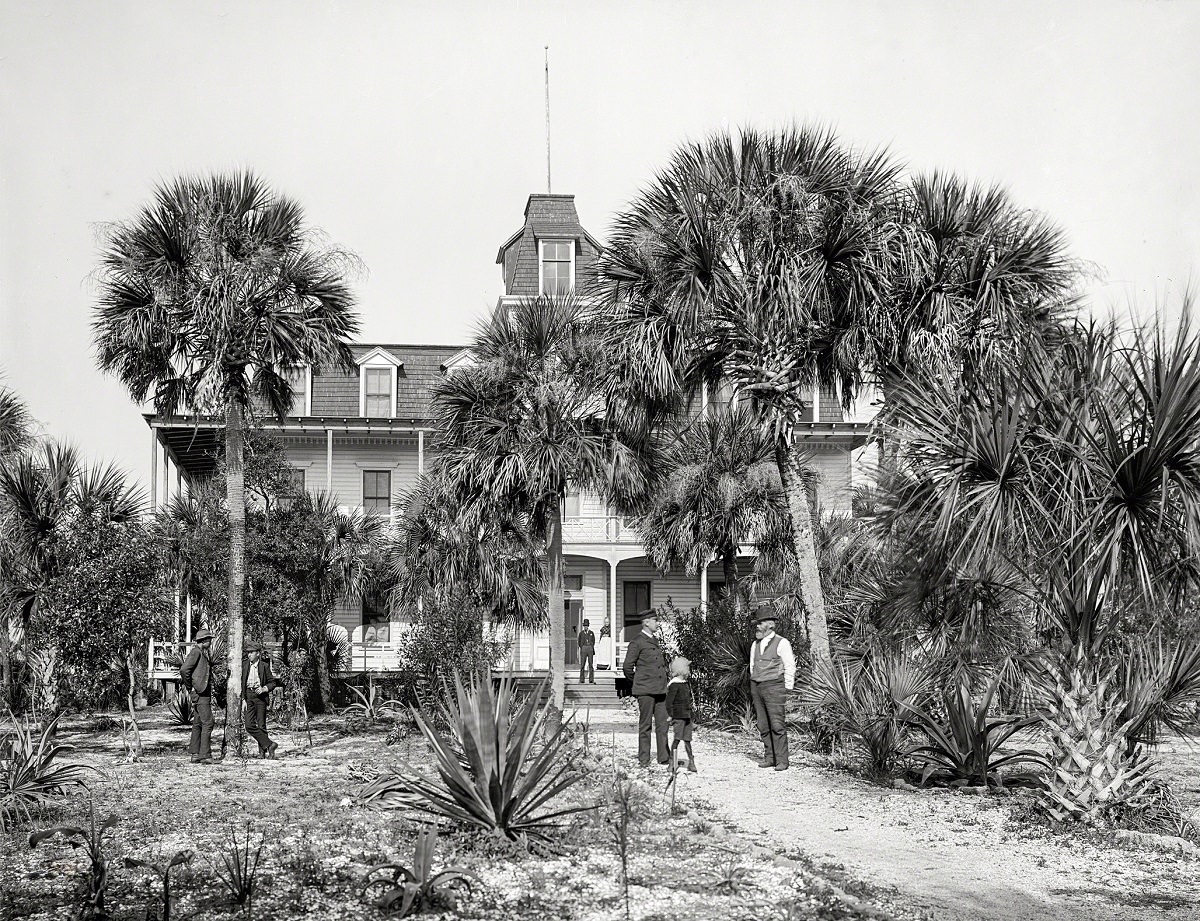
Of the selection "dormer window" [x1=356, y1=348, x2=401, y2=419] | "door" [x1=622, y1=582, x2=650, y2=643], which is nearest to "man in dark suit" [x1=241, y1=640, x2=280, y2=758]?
"dormer window" [x1=356, y1=348, x2=401, y2=419]

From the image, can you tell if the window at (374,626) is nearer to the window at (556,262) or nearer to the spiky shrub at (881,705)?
the window at (556,262)

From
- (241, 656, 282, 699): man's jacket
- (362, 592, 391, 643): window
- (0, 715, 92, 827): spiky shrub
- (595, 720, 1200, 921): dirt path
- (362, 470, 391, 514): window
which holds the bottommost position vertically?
(595, 720, 1200, 921): dirt path

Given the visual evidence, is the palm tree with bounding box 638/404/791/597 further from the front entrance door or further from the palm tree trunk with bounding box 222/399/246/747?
the front entrance door

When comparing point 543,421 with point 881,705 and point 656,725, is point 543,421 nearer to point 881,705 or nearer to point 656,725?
point 656,725

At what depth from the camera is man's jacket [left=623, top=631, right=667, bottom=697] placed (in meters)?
12.7

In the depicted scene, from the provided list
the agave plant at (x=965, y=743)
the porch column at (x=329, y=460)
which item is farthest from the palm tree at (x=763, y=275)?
the porch column at (x=329, y=460)

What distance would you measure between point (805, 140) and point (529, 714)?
1006 cm

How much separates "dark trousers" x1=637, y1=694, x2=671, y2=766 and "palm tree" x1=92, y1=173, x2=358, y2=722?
5791 millimetres

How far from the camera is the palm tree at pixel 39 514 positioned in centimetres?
1698

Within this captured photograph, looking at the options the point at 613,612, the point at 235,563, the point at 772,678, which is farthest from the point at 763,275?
the point at 613,612

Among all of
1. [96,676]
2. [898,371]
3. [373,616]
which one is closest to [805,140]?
[898,371]

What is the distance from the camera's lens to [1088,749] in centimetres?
932

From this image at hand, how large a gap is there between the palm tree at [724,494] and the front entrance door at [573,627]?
11903 millimetres

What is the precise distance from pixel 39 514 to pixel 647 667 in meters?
10.0
